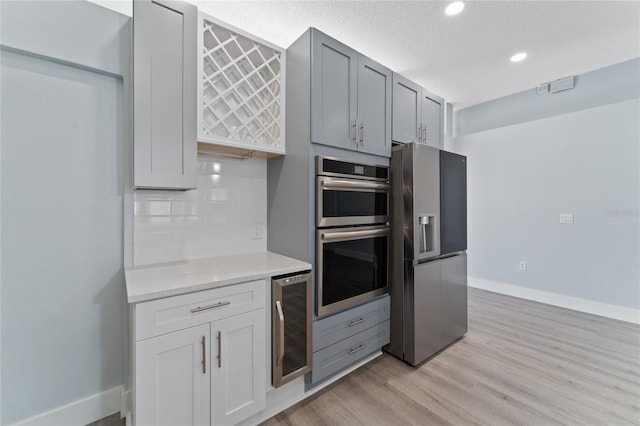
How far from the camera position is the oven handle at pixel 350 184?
1.81m

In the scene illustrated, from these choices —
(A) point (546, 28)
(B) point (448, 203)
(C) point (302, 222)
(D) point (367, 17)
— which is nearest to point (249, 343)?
(C) point (302, 222)

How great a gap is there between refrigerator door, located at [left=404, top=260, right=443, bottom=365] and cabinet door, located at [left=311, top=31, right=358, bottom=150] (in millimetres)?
1188

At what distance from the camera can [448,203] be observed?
247 centimetres

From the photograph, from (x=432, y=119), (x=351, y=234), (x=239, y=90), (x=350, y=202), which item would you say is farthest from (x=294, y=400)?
(x=432, y=119)

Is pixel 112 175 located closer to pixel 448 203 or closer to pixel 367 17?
pixel 367 17

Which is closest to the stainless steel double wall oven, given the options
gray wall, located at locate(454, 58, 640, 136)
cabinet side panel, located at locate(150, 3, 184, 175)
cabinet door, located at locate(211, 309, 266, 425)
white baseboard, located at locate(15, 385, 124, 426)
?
cabinet door, located at locate(211, 309, 266, 425)

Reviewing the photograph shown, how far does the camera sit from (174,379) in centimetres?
124

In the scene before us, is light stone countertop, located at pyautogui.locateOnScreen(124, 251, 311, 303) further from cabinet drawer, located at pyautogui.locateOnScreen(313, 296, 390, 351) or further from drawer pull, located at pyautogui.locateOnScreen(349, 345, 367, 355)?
drawer pull, located at pyautogui.locateOnScreen(349, 345, 367, 355)

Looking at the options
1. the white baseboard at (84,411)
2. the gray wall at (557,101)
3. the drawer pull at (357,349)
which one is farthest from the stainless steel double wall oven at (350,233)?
the gray wall at (557,101)

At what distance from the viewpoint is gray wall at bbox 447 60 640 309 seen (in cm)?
301

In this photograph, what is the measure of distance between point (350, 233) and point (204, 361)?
1.17 metres

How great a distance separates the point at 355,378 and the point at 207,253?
4.80ft

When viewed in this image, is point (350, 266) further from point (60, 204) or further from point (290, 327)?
point (60, 204)

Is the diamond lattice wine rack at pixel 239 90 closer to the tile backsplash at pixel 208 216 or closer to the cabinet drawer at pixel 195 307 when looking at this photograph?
the tile backsplash at pixel 208 216
